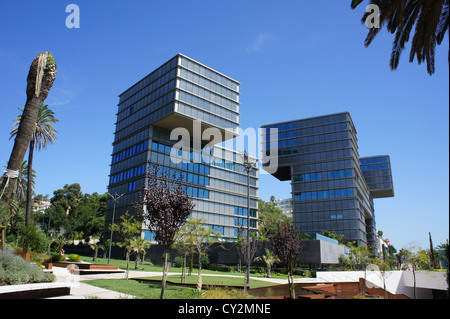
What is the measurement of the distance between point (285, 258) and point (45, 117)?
4029 centimetres

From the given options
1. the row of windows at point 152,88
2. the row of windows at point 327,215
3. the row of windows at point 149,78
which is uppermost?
the row of windows at point 149,78

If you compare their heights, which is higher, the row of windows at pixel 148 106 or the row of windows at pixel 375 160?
the row of windows at pixel 375 160

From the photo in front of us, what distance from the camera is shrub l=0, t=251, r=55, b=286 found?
43.5ft

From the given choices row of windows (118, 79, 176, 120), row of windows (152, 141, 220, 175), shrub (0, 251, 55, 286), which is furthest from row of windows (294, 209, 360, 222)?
shrub (0, 251, 55, 286)

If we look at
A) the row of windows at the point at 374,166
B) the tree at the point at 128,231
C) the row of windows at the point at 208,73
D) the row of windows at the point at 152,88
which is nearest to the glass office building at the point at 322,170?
the row of windows at the point at 374,166

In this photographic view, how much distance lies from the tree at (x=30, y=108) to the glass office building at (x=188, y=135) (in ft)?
123

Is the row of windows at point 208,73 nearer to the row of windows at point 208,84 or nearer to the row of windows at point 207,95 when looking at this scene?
the row of windows at point 208,84

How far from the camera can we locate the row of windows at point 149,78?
218 ft

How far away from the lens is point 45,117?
145 feet

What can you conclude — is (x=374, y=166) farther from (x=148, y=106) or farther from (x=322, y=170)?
(x=148, y=106)

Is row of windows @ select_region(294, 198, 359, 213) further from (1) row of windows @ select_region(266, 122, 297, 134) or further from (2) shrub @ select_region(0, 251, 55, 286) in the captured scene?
(2) shrub @ select_region(0, 251, 55, 286)

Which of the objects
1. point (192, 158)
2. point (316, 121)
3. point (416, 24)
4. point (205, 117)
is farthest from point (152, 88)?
point (416, 24)

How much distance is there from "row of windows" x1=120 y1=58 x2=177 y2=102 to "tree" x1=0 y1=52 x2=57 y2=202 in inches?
1698
